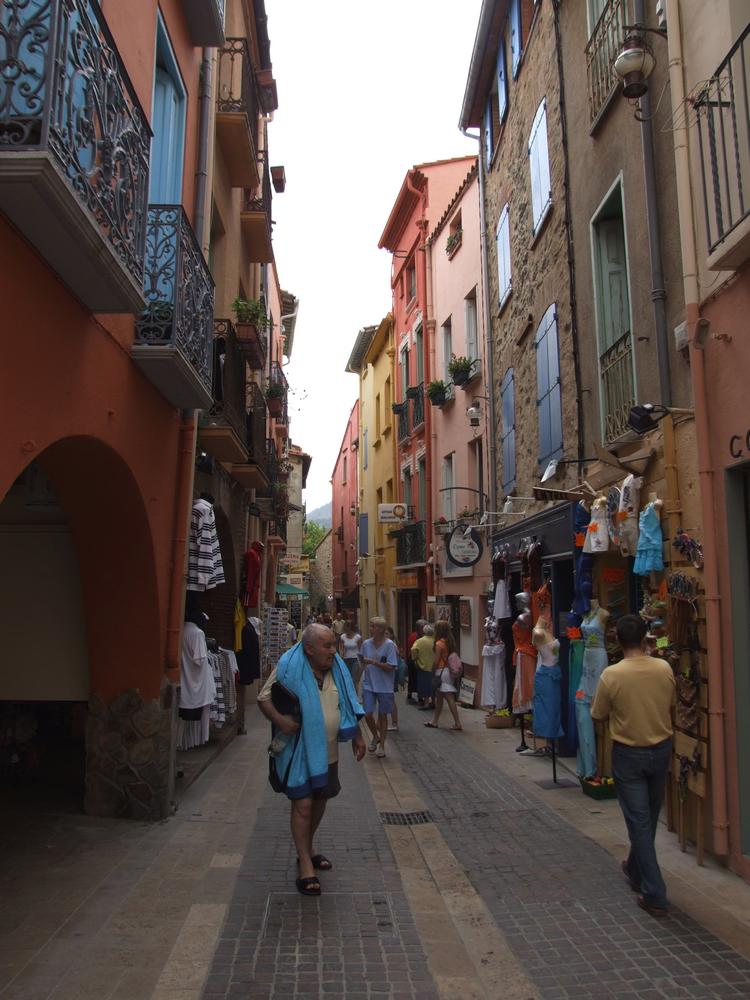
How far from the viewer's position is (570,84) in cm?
971

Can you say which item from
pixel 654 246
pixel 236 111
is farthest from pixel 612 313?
pixel 236 111

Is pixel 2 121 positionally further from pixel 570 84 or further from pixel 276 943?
pixel 570 84

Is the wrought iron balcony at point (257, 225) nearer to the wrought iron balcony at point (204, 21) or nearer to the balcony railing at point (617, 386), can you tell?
the wrought iron balcony at point (204, 21)

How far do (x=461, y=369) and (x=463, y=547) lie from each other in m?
3.97

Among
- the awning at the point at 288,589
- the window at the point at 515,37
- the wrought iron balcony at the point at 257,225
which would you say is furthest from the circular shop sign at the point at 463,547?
the awning at the point at 288,589

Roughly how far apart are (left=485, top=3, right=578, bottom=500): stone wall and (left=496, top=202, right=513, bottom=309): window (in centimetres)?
19

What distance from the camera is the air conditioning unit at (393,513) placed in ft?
76.7

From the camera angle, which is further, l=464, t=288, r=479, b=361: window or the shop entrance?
l=464, t=288, r=479, b=361: window

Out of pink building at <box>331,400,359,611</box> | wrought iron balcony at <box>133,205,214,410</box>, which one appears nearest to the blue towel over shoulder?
wrought iron balcony at <box>133,205,214,410</box>

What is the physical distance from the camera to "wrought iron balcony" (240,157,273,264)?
12.6m

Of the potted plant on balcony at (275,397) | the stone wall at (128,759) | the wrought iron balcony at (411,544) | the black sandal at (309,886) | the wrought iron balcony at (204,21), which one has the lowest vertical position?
the black sandal at (309,886)

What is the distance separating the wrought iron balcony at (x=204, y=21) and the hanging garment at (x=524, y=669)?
24.4 feet

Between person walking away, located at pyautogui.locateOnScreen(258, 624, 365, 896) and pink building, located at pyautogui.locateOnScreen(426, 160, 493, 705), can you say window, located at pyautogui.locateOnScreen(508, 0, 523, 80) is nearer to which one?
pink building, located at pyautogui.locateOnScreen(426, 160, 493, 705)

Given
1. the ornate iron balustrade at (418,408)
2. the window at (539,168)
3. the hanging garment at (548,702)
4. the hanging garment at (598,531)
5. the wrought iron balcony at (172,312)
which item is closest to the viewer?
the wrought iron balcony at (172,312)
